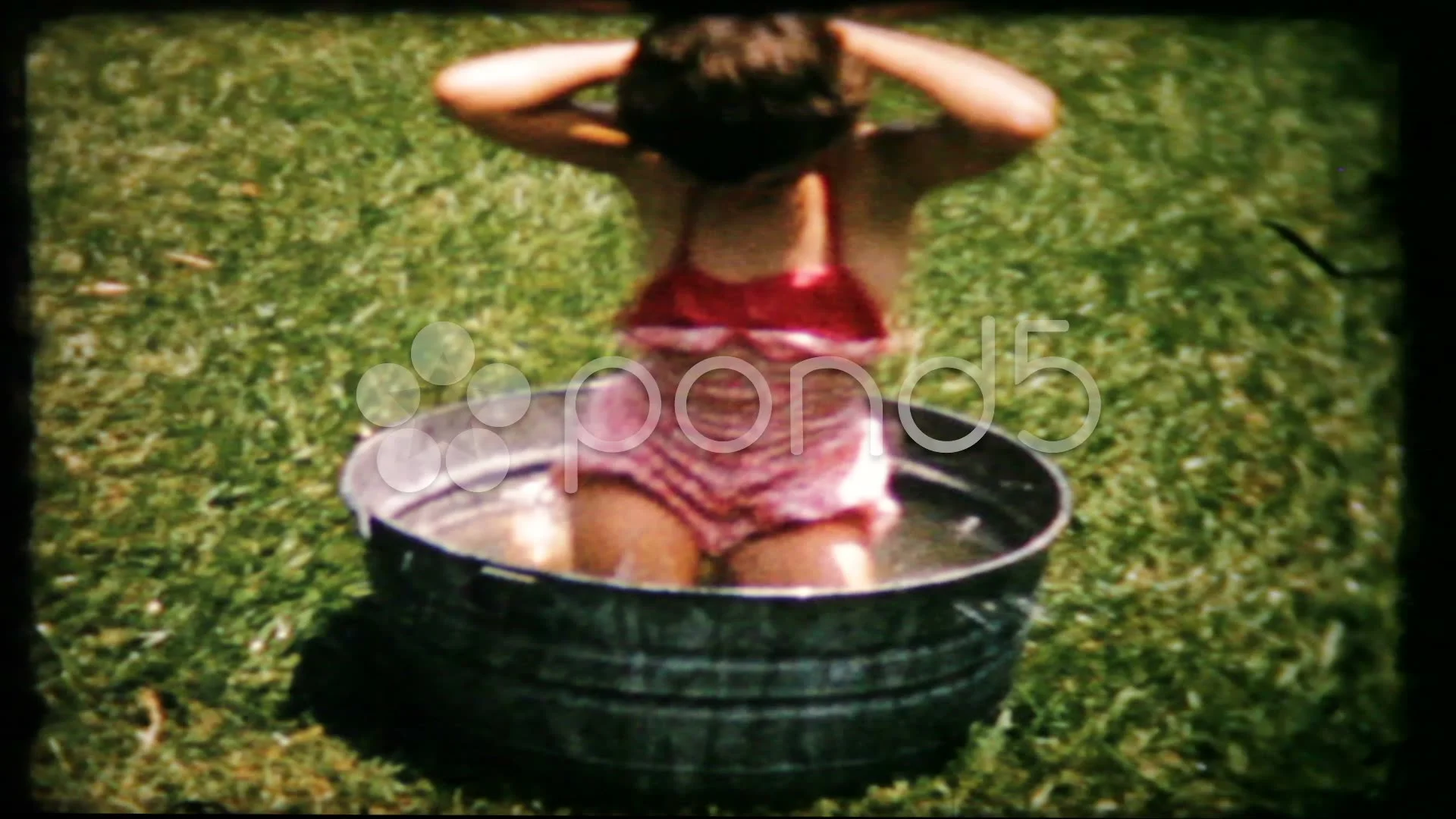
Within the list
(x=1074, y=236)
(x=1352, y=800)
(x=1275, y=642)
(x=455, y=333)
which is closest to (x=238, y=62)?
(x=455, y=333)

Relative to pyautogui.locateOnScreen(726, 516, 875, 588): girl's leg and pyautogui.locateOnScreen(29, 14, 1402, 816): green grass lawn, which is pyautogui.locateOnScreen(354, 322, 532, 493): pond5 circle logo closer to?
pyautogui.locateOnScreen(29, 14, 1402, 816): green grass lawn

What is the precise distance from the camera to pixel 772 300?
1338mm

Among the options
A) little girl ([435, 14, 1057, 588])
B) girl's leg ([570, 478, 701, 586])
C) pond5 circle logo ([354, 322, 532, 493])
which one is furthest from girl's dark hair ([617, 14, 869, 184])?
pond5 circle logo ([354, 322, 532, 493])

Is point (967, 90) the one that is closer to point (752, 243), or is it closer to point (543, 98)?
point (752, 243)

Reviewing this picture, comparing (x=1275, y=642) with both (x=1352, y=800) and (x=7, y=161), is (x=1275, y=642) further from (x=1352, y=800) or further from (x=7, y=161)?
(x=7, y=161)

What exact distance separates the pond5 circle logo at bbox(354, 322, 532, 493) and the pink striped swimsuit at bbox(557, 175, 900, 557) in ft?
1.16

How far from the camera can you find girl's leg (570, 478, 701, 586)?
141 centimetres

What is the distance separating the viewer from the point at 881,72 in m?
1.27

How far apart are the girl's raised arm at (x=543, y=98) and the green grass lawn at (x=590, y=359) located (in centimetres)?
10

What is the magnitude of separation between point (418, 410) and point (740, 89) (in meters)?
1.33

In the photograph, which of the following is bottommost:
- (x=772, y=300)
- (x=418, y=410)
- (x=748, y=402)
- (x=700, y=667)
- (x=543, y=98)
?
(x=418, y=410)

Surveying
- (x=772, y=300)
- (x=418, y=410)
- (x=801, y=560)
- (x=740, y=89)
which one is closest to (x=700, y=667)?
(x=801, y=560)

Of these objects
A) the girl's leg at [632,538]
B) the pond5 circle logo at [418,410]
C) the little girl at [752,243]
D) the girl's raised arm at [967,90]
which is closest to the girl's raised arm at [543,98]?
the little girl at [752,243]

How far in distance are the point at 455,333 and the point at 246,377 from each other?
0.41 meters
